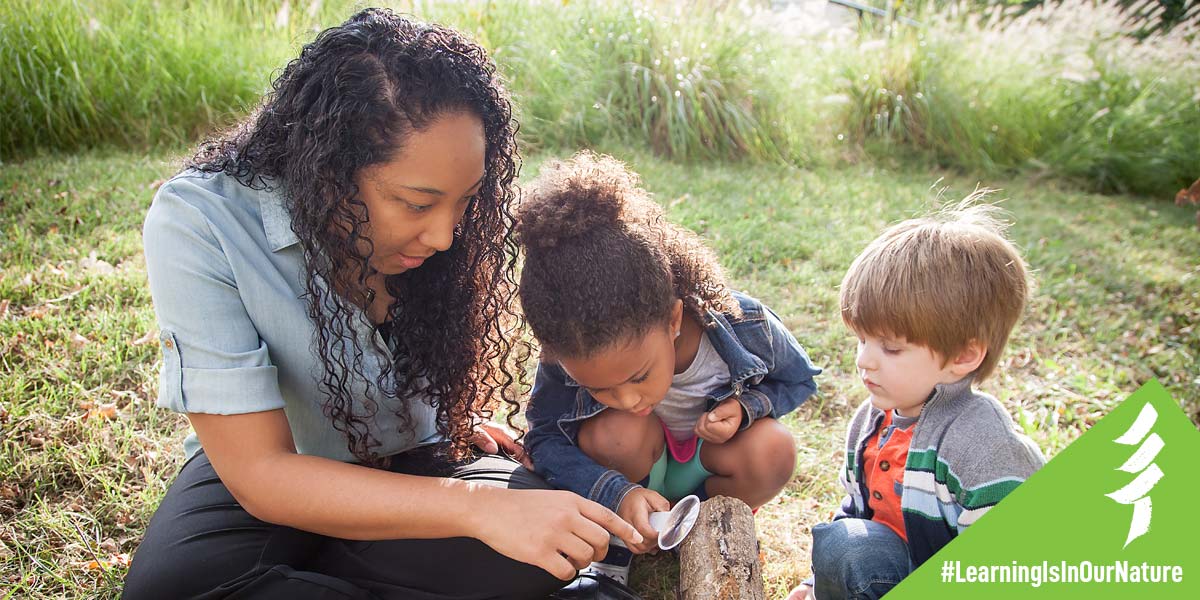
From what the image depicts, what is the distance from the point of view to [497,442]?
96.4 inches

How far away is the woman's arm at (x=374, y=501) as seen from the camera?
66.2 inches

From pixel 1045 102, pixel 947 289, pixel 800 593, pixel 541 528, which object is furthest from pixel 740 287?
pixel 1045 102

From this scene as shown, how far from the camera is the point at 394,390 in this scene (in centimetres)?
205

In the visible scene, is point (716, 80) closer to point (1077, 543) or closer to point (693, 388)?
point (693, 388)

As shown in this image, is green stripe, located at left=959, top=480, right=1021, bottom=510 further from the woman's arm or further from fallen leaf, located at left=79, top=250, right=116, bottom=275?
Result: fallen leaf, located at left=79, top=250, right=116, bottom=275

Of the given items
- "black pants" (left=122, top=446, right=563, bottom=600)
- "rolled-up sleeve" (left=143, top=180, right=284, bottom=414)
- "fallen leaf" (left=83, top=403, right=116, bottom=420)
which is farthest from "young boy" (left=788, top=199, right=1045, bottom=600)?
"fallen leaf" (left=83, top=403, right=116, bottom=420)

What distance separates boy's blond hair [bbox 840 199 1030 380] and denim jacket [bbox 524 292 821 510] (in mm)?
357

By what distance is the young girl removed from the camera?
1.95m

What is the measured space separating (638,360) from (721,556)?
17.9 inches

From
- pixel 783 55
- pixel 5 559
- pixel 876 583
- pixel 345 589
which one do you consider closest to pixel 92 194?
pixel 5 559

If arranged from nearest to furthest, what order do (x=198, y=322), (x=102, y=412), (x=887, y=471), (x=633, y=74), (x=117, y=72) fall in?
(x=198, y=322), (x=887, y=471), (x=102, y=412), (x=117, y=72), (x=633, y=74)

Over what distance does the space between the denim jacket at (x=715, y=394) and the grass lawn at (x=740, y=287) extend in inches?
14.8

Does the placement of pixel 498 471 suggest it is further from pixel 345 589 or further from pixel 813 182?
pixel 813 182

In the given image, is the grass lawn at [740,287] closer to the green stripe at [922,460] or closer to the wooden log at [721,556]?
the wooden log at [721,556]
